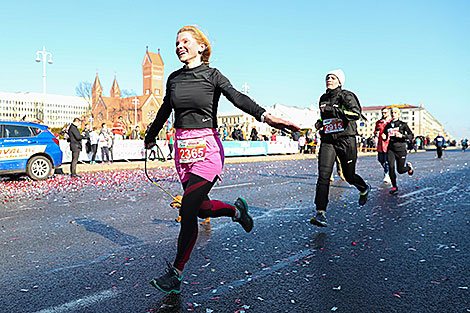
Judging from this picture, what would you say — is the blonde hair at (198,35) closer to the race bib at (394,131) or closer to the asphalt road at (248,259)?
the asphalt road at (248,259)

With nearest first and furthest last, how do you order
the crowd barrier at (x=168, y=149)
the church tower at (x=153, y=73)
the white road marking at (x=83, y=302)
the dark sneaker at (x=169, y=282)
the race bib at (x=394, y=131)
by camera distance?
the white road marking at (x=83, y=302)
the dark sneaker at (x=169, y=282)
the race bib at (x=394, y=131)
the crowd barrier at (x=168, y=149)
the church tower at (x=153, y=73)

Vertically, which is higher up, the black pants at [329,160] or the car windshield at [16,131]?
the car windshield at [16,131]

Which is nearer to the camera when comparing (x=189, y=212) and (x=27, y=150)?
(x=189, y=212)

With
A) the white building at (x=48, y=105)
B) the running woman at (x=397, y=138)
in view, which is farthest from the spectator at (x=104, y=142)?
the white building at (x=48, y=105)

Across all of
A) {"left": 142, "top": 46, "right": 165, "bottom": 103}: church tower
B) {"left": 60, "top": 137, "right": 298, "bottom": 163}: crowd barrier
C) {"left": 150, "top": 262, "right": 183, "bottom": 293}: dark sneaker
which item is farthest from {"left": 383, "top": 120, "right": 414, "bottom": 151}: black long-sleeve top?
{"left": 142, "top": 46, "right": 165, "bottom": 103}: church tower

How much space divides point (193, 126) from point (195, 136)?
0.27 feet

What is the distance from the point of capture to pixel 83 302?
2.82 m

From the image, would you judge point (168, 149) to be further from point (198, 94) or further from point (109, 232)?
point (198, 94)

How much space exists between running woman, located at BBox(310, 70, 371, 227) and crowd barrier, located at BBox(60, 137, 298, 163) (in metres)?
13.8

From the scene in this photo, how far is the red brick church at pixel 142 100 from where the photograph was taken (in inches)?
4141

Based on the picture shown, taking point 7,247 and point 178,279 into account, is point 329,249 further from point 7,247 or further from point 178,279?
point 7,247

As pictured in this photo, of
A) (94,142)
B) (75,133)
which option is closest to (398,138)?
(75,133)

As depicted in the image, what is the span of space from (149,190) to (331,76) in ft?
18.1

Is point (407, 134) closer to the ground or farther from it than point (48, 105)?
closer to the ground
